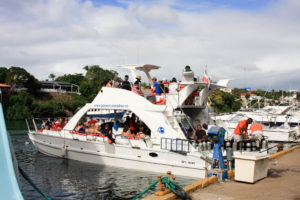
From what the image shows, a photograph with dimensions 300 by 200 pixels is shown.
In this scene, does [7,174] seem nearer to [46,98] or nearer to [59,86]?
[46,98]

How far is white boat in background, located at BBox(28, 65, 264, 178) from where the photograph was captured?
11797mm

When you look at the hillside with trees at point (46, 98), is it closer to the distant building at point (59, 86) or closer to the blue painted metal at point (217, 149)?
the distant building at point (59, 86)

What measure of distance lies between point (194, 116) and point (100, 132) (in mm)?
4635

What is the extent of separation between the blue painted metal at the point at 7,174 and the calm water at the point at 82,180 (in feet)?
15.7

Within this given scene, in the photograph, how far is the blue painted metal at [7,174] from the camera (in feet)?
17.8

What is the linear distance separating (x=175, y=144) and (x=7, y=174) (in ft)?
23.3

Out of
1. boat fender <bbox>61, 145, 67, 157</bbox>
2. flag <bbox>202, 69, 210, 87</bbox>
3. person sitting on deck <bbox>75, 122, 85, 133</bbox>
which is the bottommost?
boat fender <bbox>61, 145, 67, 157</bbox>

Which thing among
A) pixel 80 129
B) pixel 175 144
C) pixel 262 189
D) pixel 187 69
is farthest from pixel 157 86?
pixel 262 189

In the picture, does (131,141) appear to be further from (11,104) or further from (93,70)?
(93,70)

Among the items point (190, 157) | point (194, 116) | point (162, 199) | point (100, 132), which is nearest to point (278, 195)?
point (162, 199)

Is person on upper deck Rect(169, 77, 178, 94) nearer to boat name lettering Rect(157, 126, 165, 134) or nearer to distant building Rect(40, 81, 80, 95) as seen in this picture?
boat name lettering Rect(157, 126, 165, 134)

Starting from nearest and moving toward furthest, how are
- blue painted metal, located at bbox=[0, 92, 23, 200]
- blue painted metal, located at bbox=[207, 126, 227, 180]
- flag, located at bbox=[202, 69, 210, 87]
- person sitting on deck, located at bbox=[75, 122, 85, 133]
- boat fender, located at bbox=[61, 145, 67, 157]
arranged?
1. blue painted metal, located at bbox=[0, 92, 23, 200]
2. blue painted metal, located at bbox=[207, 126, 227, 180]
3. flag, located at bbox=[202, 69, 210, 87]
4. person sitting on deck, located at bbox=[75, 122, 85, 133]
5. boat fender, located at bbox=[61, 145, 67, 157]

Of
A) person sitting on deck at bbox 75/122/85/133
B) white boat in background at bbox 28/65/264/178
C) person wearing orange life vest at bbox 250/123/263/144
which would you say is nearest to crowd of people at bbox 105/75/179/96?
white boat in background at bbox 28/65/264/178

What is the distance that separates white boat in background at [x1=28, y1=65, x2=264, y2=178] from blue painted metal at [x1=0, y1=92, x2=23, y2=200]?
6609mm
